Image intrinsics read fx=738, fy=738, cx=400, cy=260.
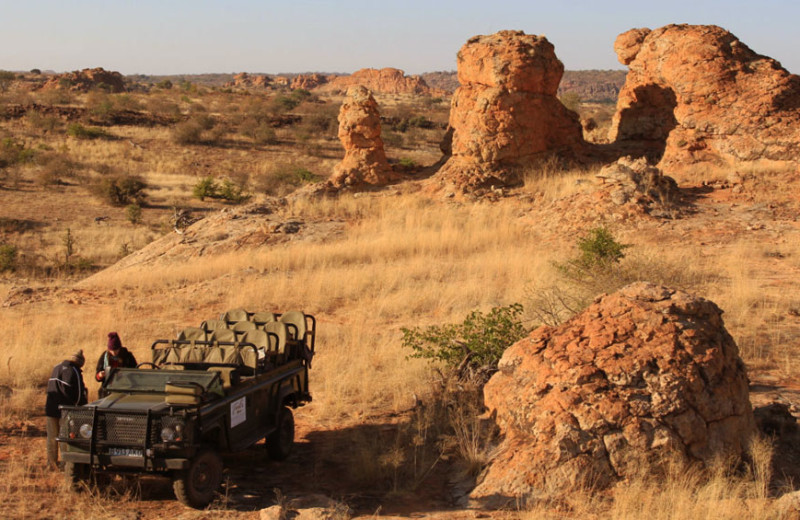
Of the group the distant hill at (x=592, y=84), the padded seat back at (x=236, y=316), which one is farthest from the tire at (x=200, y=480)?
the distant hill at (x=592, y=84)

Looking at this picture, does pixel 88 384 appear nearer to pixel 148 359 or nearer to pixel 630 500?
pixel 148 359

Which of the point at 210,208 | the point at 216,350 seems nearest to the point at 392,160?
the point at 210,208

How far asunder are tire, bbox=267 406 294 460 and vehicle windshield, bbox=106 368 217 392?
3.32ft

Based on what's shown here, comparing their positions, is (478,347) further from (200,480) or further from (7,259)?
(7,259)

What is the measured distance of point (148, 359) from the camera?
972 cm

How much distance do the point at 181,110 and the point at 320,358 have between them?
4292cm

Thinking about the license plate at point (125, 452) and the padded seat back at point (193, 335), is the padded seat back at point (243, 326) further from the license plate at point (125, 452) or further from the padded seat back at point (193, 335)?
the license plate at point (125, 452)

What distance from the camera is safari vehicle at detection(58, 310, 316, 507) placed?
5.20 metres

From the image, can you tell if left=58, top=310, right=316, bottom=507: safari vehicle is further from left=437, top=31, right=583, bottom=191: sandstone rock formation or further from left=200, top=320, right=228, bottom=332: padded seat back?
left=437, top=31, right=583, bottom=191: sandstone rock formation

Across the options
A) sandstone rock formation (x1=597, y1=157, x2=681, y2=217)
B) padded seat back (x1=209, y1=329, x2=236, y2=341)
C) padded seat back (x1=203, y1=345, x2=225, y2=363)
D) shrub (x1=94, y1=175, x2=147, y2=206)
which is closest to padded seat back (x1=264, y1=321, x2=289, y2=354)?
padded seat back (x1=209, y1=329, x2=236, y2=341)

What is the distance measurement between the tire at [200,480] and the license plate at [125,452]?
31 cm

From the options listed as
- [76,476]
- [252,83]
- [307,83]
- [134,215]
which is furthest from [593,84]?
[76,476]

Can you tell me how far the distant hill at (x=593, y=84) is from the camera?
340 ft

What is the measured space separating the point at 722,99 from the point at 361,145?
8.79 metres
